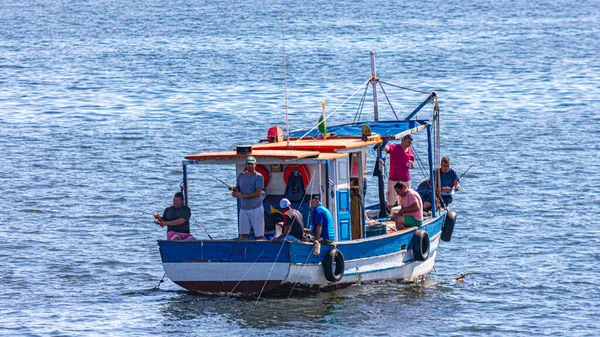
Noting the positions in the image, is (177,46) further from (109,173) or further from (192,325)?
(192,325)

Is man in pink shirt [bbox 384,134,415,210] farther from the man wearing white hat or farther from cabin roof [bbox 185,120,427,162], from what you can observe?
the man wearing white hat

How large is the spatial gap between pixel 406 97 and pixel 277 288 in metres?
32.3

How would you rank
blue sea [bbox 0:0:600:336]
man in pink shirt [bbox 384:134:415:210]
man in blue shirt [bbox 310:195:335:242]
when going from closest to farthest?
man in blue shirt [bbox 310:195:335:242] → blue sea [bbox 0:0:600:336] → man in pink shirt [bbox 384:134:415:210]

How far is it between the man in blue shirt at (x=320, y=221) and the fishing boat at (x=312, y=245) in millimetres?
181

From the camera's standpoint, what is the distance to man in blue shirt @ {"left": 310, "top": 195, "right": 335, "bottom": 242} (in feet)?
63.0

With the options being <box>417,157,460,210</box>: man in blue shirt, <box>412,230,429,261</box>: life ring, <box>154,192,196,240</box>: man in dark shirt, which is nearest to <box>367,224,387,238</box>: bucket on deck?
<box>412,230,429,261</box>: life ring

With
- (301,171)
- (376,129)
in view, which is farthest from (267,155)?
(376,129)

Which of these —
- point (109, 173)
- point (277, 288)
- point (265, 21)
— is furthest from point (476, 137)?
point (265, 21)

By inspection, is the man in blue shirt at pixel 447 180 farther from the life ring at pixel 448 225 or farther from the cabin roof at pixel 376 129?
the cabin roof at pixel 376 129

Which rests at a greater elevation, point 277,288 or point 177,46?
point 177,46

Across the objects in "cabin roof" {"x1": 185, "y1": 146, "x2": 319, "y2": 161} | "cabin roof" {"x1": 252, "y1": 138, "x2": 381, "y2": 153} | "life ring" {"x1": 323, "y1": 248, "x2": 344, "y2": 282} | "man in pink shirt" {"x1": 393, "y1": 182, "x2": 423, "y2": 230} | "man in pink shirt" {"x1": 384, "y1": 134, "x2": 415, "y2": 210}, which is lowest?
"life ring" {"x1": 323, "y1": 248, "x2": 344, "y2": 282}

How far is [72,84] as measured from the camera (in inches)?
2159

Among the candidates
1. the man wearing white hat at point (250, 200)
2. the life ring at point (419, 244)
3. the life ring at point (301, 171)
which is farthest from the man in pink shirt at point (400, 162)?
the man wearing white hat at point (250, 200)

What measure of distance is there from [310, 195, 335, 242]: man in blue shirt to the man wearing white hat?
95 cm
